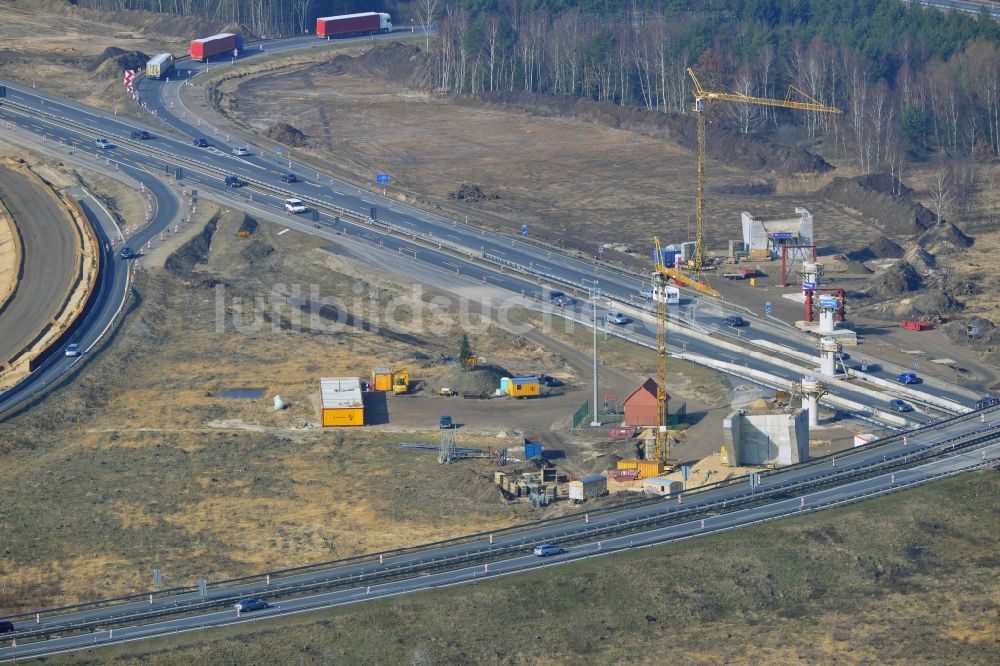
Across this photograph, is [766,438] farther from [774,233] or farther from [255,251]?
[255,251]

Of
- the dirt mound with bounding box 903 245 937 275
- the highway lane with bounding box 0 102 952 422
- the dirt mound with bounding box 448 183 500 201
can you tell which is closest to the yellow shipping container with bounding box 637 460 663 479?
the highway lane with bounding box 0 102 952 422

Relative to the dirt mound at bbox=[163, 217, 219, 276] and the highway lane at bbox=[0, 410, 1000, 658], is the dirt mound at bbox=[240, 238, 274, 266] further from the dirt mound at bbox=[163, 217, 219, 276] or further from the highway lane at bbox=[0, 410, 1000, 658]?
the highway lane at bbox=[0, 410, 1000, 658]

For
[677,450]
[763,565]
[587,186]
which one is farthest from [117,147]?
[763,565]

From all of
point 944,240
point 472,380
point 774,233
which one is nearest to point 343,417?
point 472,380

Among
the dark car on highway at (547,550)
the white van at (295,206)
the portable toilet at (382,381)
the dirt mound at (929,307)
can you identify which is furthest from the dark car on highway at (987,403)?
the white van at (295,206)

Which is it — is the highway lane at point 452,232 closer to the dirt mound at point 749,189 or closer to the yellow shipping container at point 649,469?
the yellow shipping container at point 649,469

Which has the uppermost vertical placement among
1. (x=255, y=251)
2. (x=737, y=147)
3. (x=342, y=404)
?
(x=737, y=147)
